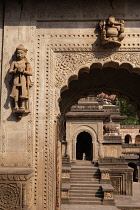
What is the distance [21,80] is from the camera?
6.52 m

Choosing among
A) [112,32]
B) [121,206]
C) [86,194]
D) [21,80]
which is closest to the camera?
[21,80]

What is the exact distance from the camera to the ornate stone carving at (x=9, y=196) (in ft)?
18.3

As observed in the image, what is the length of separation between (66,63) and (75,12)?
1288mm

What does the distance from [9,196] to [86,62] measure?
353 cm

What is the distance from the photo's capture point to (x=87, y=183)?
56.2ft

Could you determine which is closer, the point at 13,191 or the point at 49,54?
the point at 13,191

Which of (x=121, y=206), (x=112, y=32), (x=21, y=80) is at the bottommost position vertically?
(x=121, y=206)

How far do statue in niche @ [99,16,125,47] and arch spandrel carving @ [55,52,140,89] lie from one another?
32 cm

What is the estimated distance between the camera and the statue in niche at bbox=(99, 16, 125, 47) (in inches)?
263

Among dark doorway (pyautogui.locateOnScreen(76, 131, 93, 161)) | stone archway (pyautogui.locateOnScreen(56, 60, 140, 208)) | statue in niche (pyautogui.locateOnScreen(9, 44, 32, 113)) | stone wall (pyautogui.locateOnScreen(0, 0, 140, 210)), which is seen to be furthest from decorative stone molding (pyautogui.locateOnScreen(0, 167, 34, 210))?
dark doorway (pyautogui.locateOnScreen(76, 131, 93, 161))

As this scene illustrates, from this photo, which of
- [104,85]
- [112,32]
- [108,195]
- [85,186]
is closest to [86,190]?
[85,186]

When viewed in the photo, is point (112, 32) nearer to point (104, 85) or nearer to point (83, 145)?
point (104, 85)

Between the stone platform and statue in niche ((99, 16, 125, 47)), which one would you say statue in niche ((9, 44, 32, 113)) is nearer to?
statue in niche ((99, 16, 125, 47))

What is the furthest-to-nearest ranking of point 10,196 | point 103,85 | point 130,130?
point 130,130 < point 103,85 < point 10,196
